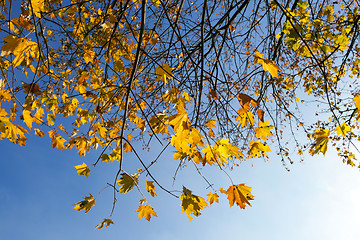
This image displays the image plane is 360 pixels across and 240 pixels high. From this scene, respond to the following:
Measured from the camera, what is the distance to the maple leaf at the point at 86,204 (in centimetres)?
142

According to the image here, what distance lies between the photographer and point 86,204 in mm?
1447

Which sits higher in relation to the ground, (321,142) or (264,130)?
(264,130)

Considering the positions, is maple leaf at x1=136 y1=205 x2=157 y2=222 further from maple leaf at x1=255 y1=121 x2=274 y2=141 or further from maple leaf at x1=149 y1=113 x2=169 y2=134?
maple leaf at x1=255 y1=121 x2=274 y2=141

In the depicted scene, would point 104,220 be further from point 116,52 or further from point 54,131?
point 116,52

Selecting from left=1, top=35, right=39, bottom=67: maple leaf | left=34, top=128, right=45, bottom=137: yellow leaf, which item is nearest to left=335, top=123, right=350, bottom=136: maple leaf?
left=1, top=35, right=39, bottom=67: maple leaf

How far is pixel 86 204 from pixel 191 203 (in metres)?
0.61

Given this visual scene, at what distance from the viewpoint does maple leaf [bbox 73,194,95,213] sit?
1.42 metres

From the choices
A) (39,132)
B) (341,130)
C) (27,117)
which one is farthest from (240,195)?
(39,132)

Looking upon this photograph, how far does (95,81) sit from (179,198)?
2166mm

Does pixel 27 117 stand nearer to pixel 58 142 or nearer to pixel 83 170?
pixel 83 170

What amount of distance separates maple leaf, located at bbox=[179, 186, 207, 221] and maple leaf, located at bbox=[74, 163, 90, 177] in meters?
0.67

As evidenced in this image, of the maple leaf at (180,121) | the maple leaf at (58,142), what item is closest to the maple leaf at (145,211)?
the maple leaf at (180,121)

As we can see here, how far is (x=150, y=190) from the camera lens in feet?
5.94

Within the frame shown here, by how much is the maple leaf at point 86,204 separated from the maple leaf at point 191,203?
0.52m
